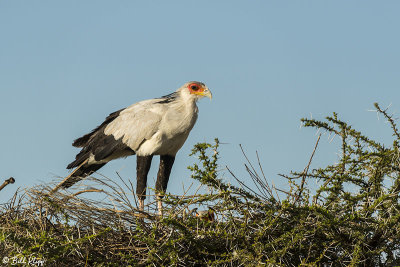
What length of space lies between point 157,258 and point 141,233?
23 cm

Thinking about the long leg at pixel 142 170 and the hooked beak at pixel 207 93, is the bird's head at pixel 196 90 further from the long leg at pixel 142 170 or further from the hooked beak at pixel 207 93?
the long leg at pixel 142 170

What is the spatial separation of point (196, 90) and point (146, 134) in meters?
0.77

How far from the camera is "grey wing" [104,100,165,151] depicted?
6.51m

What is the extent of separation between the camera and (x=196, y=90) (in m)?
6.82

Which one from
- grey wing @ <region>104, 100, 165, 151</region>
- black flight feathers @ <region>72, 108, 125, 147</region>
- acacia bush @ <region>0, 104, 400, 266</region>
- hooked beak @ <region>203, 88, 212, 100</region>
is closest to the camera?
acacia bush @ <region>0, 104, 400, 266</region>

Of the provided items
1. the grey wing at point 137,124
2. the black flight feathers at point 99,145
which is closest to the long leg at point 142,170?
the grey wing at point 137,124

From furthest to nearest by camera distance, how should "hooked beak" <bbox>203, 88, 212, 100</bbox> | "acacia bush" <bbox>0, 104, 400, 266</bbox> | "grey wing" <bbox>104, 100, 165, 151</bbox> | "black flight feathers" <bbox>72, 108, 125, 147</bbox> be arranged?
1. "black flight feathers" <bbox>72, 108, 125, 147</bbox>
2. "hooked beak" <bbox>203, 88, 212, 100</bbox>
3. "grey wing" <bbox>104, 100, 165, 151</bbox>
4. "acacia bush" <bbox>0, 104, 400, 266</bbox>

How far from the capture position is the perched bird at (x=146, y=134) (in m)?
6.52

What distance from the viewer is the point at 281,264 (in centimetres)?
399

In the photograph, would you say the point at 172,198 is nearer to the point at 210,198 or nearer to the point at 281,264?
the point at 210,198

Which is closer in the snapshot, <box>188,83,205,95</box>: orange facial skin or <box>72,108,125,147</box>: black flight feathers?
<box>188,83,205,95</box>: orange facial skin

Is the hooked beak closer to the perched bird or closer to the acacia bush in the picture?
the perched bird

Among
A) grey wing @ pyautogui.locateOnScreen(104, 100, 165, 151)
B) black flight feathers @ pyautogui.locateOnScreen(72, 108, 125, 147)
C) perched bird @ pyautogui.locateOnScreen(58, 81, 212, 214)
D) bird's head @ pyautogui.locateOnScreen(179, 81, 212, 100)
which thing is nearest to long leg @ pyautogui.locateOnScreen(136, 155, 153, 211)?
perched bird @ pyautogui.locateOnScreen(58, 81, 212, 214)

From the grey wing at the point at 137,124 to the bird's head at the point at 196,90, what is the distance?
0.38 m
